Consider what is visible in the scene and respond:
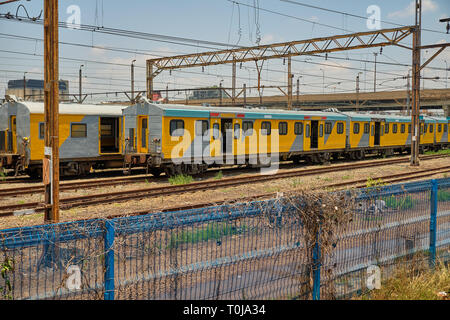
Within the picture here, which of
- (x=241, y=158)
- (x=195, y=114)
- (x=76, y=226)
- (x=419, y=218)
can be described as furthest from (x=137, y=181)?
(x=76, y=226)

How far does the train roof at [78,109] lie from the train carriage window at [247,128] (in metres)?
6.36

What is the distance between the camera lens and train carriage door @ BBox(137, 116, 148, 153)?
21.1m

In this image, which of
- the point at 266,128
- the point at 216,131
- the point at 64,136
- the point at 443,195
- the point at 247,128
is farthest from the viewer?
the point at 266,128

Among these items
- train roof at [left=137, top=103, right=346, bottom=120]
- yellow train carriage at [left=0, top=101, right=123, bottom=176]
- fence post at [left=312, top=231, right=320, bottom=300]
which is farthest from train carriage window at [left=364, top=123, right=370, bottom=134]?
fence post at [left=312, top=231, right=320, bottom=300]

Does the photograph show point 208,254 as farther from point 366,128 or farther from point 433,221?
point 366,128

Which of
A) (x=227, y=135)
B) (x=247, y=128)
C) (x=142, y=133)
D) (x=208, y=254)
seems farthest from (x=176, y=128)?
(x=208, y=254)

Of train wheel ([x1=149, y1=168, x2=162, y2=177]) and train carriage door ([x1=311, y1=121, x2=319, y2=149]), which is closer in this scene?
train wheel ([x1=149, y1=168, x2=162, y2=177])

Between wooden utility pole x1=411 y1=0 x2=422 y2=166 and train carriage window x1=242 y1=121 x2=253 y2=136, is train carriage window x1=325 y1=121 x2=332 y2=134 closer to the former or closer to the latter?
wooden utility pole x1=411 y1=0 x2=422 y2=166

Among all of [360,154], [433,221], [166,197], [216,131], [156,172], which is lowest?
[166,197]

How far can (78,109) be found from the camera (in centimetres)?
2119

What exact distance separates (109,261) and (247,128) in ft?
61.9

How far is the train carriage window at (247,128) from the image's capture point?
22.8 meters

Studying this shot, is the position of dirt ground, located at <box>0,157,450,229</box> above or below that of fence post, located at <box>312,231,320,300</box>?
below

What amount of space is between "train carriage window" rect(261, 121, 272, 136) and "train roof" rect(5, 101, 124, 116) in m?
7.40
